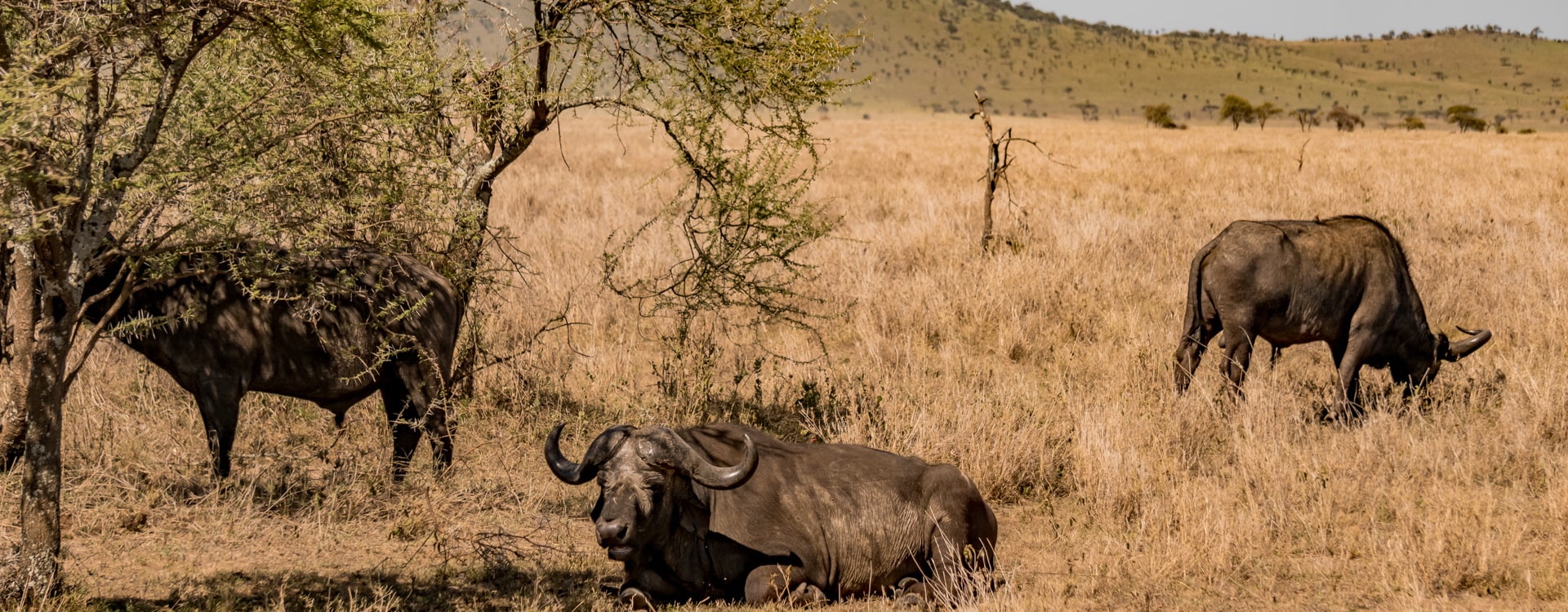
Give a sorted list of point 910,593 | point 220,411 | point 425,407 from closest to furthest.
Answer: point 910,593 → point 220,411 → point 425,407

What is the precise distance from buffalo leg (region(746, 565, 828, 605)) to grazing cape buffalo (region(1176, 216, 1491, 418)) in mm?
4582

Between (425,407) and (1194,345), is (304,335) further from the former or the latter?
(1194,345)

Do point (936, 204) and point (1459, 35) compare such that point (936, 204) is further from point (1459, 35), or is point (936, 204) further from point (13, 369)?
point (1459, 35)

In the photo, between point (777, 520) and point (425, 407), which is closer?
point (777, 520)

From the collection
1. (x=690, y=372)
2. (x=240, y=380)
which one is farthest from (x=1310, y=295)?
(x=240, y=380)

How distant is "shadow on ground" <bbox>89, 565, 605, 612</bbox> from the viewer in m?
5.74

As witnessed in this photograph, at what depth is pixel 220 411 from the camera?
7.11m

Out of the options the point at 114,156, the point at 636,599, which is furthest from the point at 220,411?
the point at 636,599

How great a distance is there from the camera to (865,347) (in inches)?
432

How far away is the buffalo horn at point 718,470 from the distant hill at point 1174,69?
87.0 m

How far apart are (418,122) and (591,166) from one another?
1910 centimetres

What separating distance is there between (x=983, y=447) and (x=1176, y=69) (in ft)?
425

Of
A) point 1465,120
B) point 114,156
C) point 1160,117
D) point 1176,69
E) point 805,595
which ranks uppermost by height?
point 1176,69

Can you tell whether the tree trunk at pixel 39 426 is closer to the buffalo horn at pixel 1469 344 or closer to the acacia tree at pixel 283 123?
the acacia tree at pixel 283 123
